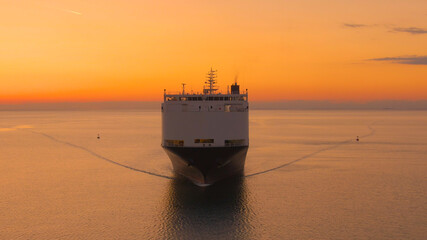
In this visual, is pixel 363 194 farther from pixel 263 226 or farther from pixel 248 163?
pixel 248 163

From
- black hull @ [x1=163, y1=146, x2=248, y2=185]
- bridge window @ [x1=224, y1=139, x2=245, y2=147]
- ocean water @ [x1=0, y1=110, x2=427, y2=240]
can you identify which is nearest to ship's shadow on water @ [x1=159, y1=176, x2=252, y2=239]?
ocean water @ [x1=0, y1=110, x2=427, y2=240]

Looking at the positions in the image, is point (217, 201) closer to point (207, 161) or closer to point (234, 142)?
point (207, 161)

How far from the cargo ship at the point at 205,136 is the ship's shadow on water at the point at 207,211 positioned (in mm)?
2114

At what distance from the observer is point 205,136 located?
39219 millimetres

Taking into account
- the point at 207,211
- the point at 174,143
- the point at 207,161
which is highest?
the point at 174,143

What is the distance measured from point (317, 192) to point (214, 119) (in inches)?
533

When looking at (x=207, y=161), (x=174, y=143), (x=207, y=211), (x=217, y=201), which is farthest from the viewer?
(x=174, y=143)

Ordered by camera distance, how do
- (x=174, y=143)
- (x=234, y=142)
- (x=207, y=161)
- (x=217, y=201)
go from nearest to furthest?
(x=217, y=201) → (x=207, y=161) → (x=174, y=143) → (x=234, y=142)

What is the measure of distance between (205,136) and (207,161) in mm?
2679

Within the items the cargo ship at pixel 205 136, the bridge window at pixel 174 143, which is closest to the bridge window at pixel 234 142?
the cargo ship at pixel 205 136

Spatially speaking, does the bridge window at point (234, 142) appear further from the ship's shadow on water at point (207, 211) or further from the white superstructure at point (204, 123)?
the ship's shadow on water at point (207, 211)

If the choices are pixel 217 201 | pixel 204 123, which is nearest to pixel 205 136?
pixel 204 123

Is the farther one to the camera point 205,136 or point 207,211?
point 205,136

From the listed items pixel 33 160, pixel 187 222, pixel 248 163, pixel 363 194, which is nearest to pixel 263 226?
pixel 187 222
